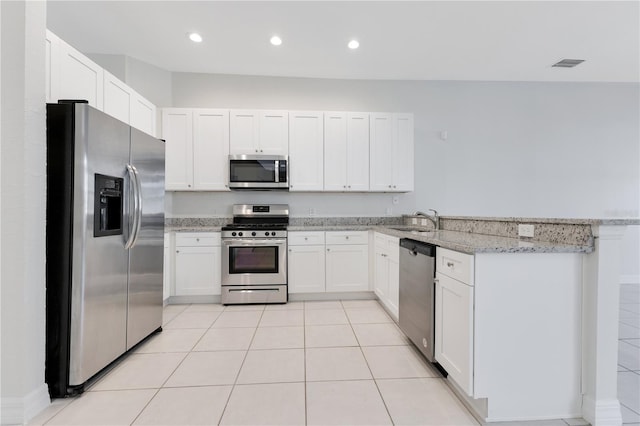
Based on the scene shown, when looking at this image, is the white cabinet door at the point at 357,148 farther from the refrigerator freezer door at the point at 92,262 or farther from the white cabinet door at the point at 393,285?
the refrigerator freezer door at the point at 92,262

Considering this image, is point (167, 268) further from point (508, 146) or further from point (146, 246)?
point (508, 146)

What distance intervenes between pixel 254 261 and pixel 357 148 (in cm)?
198

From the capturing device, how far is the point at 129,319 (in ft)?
7.59

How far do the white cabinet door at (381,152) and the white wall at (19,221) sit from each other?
130 inches

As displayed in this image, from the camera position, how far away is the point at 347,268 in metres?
3.84

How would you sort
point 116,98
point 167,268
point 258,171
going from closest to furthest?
point 116,98, point 167,268, point 258,171

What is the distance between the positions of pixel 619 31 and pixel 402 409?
14.5ft

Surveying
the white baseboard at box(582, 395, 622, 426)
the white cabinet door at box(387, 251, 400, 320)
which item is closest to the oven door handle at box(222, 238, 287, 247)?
the white cabinet door at box(387, 251, 400, 320)

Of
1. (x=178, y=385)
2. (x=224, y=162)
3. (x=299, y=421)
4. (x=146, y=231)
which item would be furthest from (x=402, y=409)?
(x=224, y=162)

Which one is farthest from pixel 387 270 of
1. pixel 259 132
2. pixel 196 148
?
pixel 196 148

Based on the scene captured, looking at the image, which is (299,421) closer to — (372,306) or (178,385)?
(178,385)

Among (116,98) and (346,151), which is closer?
(116,98)

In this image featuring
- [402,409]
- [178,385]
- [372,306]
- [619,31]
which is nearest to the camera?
[402,409]

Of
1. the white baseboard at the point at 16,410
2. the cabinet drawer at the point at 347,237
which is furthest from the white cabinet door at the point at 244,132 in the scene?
the white baseboard at the point at 16,410
